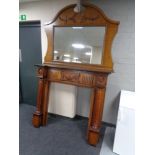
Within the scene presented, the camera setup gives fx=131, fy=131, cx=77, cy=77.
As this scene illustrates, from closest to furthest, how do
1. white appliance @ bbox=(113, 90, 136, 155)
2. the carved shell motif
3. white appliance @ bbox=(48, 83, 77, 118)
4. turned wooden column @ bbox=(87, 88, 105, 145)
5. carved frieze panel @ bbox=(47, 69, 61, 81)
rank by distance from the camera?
white appliance @ bbox=(113, 90, 136, 155) < turned wooden column @ bbox=(87, 88, 105, 145) < the carved shell motif < carved frieze panel @ bbox=(47, 69, 61, 81) < white appliance @ bbox=(48, 83, 77, 118)

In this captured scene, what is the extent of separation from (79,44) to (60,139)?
160 centimetres

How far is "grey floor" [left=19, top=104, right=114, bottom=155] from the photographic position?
6.12 feet

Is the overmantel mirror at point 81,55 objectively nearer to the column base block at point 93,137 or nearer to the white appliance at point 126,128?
the column base block at point 93,137

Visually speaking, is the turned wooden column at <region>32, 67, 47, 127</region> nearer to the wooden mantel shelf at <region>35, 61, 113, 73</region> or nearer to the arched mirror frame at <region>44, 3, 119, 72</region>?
the wooden mantel shelf at <region>35, 61, 113, 73</region>

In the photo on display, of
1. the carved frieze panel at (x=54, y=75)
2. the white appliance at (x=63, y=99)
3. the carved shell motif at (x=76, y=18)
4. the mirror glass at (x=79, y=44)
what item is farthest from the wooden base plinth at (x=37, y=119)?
the carved shell motif at (x=76, y=18)

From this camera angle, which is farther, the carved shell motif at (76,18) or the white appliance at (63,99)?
the white appliance at (63,99)

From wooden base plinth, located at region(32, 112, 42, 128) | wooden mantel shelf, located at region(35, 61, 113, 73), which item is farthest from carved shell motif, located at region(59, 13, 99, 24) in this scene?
wooden base plinth, located at region(32, 112, 42, 128)

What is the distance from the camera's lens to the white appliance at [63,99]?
2561 millimetres

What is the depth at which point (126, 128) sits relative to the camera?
5.46ft

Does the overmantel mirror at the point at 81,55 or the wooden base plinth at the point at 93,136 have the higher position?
the overmantel mirror at the point at 81,55

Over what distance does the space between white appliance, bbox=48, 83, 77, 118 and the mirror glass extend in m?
0.57

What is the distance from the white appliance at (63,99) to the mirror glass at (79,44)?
57 cm

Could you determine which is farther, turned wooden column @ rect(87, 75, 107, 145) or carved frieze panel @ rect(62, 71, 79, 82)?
carved frieze panel @ rect(62, 71, 79, 82)
